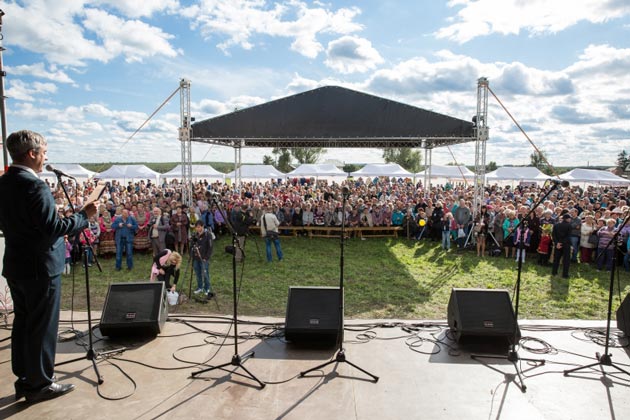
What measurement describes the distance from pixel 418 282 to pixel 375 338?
3.59 metres

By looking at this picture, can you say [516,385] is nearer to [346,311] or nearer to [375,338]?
[375,338]

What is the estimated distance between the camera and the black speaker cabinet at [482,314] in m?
4.30

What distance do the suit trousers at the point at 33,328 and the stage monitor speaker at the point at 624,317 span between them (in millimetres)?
5749

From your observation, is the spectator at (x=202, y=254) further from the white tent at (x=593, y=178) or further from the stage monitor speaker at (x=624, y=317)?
the white tent at (x=593, y=178)

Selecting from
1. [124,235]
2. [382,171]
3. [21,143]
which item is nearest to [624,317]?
[21,143]

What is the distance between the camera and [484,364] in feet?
13.2

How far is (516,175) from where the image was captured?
28594mm

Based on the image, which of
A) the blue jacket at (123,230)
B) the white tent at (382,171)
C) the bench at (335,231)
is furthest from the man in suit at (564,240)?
the white tent at (382,171)

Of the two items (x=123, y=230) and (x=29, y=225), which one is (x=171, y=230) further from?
(x=29, y=225)

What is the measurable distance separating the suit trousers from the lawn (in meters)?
2.25

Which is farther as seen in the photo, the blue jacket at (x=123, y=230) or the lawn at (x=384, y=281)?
the blue jacket at (x=123, y=230)

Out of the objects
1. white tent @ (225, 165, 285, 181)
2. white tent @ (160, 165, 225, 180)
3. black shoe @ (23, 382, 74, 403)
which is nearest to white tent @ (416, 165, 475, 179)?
white tent @ (225, 165, 285, 181)

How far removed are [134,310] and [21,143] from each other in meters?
2.24

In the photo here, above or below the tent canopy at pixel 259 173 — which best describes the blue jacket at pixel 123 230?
below
